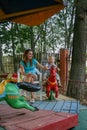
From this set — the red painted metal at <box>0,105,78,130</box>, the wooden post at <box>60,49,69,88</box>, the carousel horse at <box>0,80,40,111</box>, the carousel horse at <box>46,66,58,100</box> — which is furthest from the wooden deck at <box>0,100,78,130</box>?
the wooden post at <box>60,49,69,88</box>

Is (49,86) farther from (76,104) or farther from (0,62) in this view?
(0,62)

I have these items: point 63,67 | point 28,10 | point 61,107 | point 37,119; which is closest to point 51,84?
point 61,107

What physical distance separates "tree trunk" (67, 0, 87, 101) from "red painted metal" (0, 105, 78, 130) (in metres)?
3.39

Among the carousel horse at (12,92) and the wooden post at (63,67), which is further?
the wooden post at (63,67)

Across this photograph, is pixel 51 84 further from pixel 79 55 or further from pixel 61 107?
pixel 79 55

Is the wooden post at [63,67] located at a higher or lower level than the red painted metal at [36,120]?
higher

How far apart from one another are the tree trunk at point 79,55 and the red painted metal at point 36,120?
339cm

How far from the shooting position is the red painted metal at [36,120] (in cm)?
400

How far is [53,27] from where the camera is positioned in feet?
73.4

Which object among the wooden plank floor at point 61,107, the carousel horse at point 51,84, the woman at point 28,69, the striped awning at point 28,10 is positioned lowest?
the wooden plank floor at point 61,107

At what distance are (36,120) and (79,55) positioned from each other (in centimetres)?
424

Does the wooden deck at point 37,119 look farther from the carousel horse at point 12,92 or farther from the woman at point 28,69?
the woman at point 28,69

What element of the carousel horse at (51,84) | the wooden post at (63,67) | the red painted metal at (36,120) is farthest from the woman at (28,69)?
the wooden post at (63,67)

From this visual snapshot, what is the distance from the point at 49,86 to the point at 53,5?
171cm
